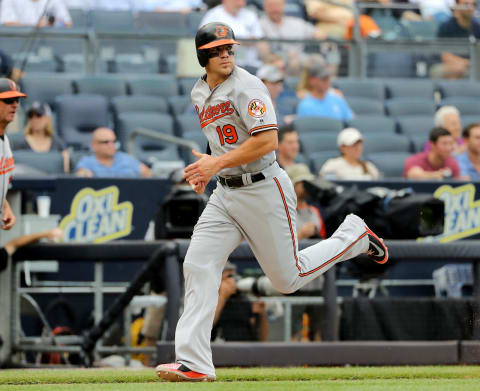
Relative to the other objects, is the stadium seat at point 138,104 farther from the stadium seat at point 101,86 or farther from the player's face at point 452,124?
the player's face at point 452,124

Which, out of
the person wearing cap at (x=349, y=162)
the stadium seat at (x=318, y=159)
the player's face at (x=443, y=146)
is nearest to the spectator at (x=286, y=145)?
the person wearing cap at (x=349, y=162)

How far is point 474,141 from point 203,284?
184 inches

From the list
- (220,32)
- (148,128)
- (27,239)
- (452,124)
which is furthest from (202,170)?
(452,124)

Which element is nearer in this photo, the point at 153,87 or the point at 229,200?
the point at 229,200

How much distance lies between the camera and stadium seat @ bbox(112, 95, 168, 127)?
9.91 m

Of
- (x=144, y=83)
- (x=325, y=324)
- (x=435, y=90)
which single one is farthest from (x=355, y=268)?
(x=435, y=90)

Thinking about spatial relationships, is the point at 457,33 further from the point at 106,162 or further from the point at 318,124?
the point at 106,162

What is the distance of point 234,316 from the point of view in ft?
21.7

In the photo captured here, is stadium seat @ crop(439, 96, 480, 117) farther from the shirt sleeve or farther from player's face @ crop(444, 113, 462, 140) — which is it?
the shirt sleeve

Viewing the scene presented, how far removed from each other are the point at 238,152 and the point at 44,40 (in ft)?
21.7

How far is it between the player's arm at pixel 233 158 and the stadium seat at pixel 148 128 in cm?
481

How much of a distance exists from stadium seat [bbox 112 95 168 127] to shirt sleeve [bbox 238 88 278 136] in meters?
5.38

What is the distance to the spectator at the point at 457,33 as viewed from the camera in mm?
11781

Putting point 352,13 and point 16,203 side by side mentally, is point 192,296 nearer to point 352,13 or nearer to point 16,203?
point 16,203
